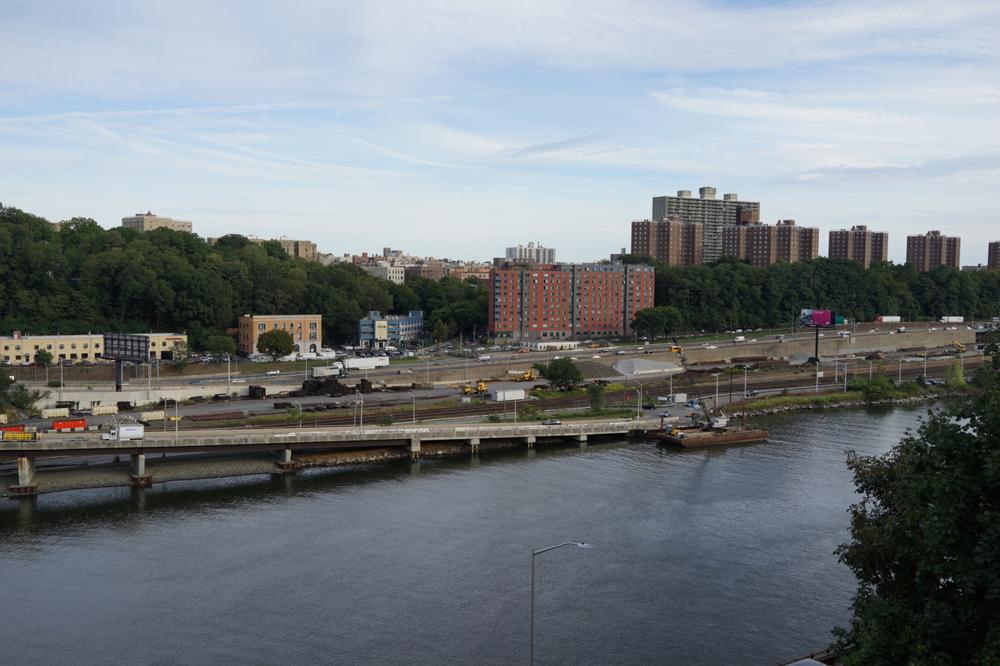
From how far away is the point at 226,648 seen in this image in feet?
52.3

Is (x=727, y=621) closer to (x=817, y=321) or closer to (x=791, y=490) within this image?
(x=791, y=490)

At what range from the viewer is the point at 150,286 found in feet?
185

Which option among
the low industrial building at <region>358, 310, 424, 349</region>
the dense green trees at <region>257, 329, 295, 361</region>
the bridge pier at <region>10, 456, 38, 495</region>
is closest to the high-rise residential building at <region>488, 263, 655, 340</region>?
the low industrial building at <region>358, 310, 424, 349</region>

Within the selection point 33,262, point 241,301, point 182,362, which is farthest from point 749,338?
point 33,262

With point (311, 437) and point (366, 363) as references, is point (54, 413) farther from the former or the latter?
point (366, 363)

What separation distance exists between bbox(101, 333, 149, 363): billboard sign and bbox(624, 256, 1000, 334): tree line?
123ft

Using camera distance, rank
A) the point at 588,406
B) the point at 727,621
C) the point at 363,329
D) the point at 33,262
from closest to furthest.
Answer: the point at 727,621
the point at 588,406
the point at 33,262
the point at 363,329

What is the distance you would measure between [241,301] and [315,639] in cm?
4608

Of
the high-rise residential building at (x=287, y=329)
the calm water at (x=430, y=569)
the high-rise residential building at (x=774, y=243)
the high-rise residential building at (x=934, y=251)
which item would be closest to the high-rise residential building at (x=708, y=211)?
the high-rise residential building at (x=774, y=243)

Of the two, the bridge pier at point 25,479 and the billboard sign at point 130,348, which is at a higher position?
the billboard sign at point 130,348

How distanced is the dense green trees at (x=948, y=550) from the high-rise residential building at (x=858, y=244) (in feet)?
385

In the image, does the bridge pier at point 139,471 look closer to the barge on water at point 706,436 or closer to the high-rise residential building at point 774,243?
the barge on water at point 706,436

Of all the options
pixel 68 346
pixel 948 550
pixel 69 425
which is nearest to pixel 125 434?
pixel 69 425

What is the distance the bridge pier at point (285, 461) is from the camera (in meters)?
29.5
